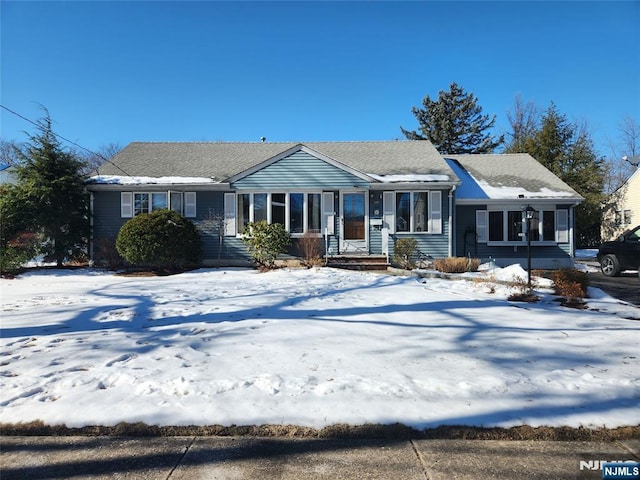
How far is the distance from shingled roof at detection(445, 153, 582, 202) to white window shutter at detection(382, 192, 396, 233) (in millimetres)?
2667

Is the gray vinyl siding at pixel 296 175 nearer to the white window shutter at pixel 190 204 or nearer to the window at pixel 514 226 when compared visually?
the white window shutter at pixel 190 204

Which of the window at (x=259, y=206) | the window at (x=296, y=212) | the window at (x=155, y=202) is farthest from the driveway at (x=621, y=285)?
the window at (x=155, y=202)

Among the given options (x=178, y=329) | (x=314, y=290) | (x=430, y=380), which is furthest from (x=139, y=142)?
(x=430, y=380)

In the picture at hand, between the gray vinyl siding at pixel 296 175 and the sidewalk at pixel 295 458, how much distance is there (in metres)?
12.1

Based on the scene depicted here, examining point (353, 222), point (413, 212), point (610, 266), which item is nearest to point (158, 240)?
point (353, 222)

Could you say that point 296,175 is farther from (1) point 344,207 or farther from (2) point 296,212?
(1) point 344,207

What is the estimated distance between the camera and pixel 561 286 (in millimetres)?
Answer: 8234

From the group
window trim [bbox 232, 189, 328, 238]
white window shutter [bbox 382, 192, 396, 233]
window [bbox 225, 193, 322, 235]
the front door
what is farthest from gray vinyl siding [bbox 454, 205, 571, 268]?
window [bbox 225, 193, 322, 235]

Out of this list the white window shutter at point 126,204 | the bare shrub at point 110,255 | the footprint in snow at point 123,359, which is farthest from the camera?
the white window shutter at point 126,204

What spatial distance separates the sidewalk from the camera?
2570 mm

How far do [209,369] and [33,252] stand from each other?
12.1 metres

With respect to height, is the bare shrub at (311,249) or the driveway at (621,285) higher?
the bare shrub at (311,249)

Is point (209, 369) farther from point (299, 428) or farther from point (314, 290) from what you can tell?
point (314, 290)

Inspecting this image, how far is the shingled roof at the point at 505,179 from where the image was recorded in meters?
15.4
